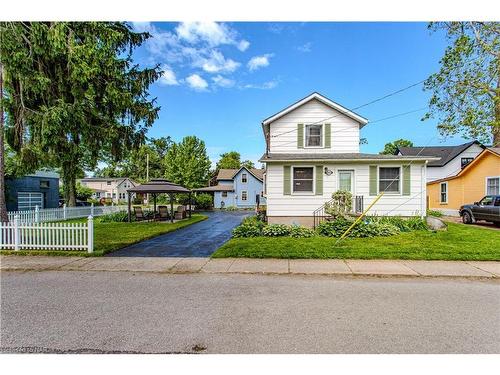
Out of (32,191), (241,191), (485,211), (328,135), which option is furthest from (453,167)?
(32,191)

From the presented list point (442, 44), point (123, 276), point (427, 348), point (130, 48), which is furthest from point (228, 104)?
point (427, 348)

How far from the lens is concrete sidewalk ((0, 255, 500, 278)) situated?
6.74 metres

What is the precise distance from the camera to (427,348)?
132 inches

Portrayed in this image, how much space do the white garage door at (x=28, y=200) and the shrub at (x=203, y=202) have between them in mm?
17409

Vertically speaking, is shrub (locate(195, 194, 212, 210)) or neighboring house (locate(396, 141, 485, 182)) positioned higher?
neighboring house (locate(396, 141, 485, 182))

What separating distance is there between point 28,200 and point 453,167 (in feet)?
127

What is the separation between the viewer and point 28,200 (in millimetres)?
21219

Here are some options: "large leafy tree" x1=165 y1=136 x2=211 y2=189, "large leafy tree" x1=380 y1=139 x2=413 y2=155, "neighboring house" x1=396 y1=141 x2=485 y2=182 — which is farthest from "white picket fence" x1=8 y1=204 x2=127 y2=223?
"large leafy tree" x1=380 y1=139 x2=413 y2=155

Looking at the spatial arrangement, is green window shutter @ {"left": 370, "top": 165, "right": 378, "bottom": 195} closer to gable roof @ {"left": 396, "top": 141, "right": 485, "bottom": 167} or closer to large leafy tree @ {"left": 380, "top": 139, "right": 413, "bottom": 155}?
gable roof @ {"left": 396, "top": 141, "right": 485, "bottom": 167}

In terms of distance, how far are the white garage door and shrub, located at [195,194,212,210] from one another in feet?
57.1

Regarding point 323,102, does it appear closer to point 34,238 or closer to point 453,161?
point 34,238

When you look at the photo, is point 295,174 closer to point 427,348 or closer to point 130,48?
point 130,48

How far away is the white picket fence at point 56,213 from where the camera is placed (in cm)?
1558

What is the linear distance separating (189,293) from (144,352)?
208cm
